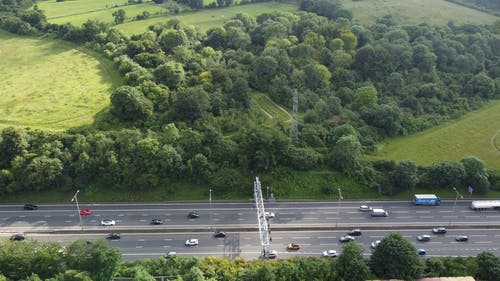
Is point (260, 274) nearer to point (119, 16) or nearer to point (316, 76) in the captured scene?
point (316, 76)

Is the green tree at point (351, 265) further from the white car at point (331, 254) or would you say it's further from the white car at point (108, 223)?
the white car at point (108, 223)

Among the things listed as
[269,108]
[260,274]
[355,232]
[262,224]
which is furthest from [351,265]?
[269,108]

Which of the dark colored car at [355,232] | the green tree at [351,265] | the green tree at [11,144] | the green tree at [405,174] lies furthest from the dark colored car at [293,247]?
the green tree at [11,144]

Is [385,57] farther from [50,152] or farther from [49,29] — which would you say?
[49,29]

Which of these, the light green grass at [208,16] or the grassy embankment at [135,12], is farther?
the grassy embankment at [135,12]

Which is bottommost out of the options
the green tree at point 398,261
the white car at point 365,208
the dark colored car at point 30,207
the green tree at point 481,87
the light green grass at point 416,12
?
the dark colored car at point 30,207

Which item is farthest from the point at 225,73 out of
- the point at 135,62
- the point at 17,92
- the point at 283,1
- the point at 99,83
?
the point at 283,1
